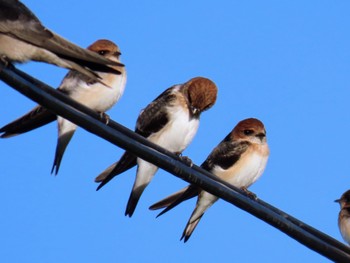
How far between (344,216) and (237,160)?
1500 mm

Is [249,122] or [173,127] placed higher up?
[249,122]

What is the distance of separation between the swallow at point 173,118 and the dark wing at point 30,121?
0.79m

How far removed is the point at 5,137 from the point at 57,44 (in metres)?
1.97

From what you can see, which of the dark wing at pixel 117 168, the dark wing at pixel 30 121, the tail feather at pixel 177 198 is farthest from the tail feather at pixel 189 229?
the dark wing at pixel 30 121

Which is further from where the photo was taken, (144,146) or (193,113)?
(193,113)

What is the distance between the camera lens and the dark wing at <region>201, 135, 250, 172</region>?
8.16 m

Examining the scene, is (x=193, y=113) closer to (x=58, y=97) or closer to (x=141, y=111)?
(x=141, y=111)

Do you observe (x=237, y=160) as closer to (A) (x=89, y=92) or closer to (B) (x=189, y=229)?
(B) (x=189, y=229)

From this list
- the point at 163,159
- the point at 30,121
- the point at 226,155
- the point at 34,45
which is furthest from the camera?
the point at 226,155

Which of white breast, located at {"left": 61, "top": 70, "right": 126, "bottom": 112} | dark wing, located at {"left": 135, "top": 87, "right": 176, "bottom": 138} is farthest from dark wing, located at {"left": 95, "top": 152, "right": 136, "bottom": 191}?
white breast, located at {"left": 61, "top": 70, "right": 126, "bottom": 112}

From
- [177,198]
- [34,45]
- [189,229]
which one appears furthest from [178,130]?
[34,45]

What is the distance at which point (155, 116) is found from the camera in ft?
25.6

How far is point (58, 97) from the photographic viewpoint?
3.83 meters

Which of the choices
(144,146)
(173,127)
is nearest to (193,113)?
(173,127)
